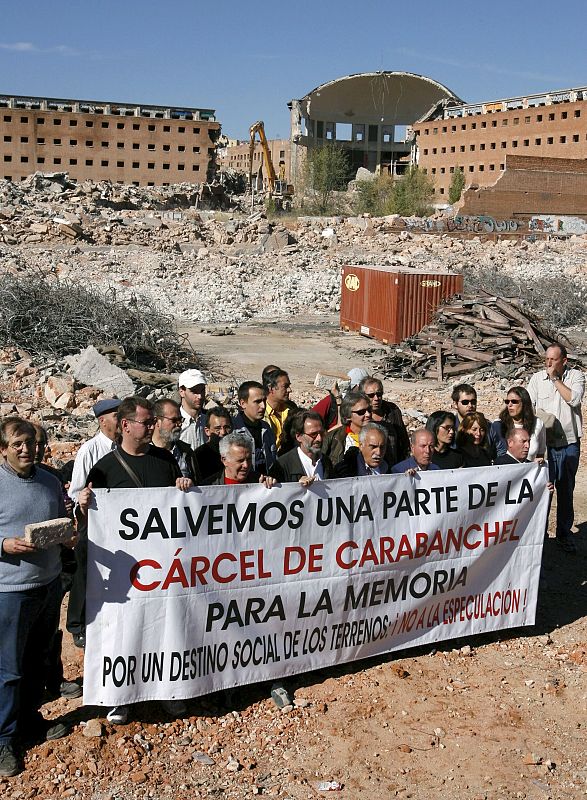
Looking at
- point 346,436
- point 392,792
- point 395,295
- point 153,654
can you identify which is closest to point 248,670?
point 153,654

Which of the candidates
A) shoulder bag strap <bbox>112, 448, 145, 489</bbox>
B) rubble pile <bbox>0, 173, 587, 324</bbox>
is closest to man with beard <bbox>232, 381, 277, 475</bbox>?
shoulder bag strap <bbox>112, 448, 145, 489</bbox>

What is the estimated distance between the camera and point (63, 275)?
30.5 meters

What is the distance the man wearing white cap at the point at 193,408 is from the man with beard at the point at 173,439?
0.56 m

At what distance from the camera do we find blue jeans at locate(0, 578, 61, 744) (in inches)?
168

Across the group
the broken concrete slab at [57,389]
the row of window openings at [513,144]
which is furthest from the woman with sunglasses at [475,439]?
the row of window openings at [513,144]

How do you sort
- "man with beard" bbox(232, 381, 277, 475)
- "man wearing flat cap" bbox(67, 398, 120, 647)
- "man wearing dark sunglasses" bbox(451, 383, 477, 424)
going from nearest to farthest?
"man wearing flat cap" bbox(67, 398, 120, 647), "man with beard" bbox(232, 381, 277, 475), "man wearing dark sunglasses" bbox(451, 383, 477, 424)

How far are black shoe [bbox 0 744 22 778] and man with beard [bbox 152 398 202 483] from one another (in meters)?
1.84

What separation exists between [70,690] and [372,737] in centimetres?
179

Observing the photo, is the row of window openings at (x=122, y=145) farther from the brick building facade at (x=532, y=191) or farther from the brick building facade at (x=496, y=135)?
the brick building facade at (x=532, y=191)

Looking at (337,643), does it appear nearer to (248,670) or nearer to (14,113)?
(248,670)

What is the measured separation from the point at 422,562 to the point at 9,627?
101 inches

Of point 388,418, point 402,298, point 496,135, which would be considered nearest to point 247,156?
point 496,135

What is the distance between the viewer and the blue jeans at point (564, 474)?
7.39 m

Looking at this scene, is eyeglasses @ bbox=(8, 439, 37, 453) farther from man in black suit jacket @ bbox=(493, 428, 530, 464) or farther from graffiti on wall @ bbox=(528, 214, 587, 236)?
graffiti on wall @ bbox=(528, 214, 587, 236)
